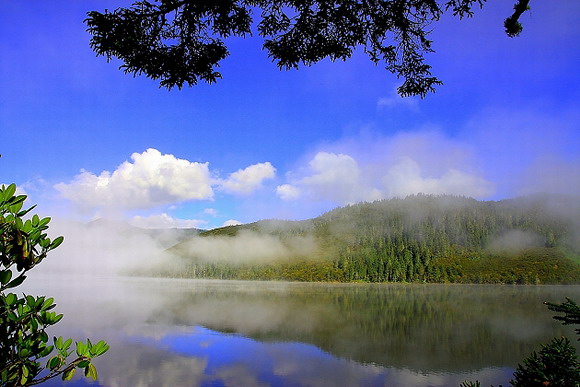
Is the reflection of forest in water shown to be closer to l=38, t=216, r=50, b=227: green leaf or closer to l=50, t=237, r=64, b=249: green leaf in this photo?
l=50, t=237, r=64, b=249: green leaf

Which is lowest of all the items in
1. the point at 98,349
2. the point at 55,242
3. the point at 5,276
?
the point at 98,349

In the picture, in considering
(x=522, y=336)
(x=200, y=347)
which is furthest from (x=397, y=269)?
(x=200, y=347)

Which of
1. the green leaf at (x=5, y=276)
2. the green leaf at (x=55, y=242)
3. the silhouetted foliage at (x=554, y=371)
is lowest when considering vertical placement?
the silhouetted foliage at (x=554, y=371)

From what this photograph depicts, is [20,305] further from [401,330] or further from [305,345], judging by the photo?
[401,330]

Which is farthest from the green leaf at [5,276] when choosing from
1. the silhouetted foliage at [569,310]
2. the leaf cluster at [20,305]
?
the silhouetted foliage at [569,310]

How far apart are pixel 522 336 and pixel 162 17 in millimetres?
50106

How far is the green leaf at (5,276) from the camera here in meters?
2.33

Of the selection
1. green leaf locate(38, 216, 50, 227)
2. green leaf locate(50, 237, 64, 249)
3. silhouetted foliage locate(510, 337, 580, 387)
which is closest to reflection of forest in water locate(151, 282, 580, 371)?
silhouetted foliage locate(510, 337, 580, 387)

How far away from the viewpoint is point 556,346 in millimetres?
4945

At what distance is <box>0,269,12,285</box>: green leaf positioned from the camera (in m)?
2.33

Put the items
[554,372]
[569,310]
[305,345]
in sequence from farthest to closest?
1. [305,345]
2. [554,372]
3. [569,310]

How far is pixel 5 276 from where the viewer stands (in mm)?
2354

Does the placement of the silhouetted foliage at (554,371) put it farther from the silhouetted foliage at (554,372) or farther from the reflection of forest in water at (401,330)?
the reflection of forest in water at (401,330)

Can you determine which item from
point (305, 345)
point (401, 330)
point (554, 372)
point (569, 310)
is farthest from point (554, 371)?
point (401, 330)
